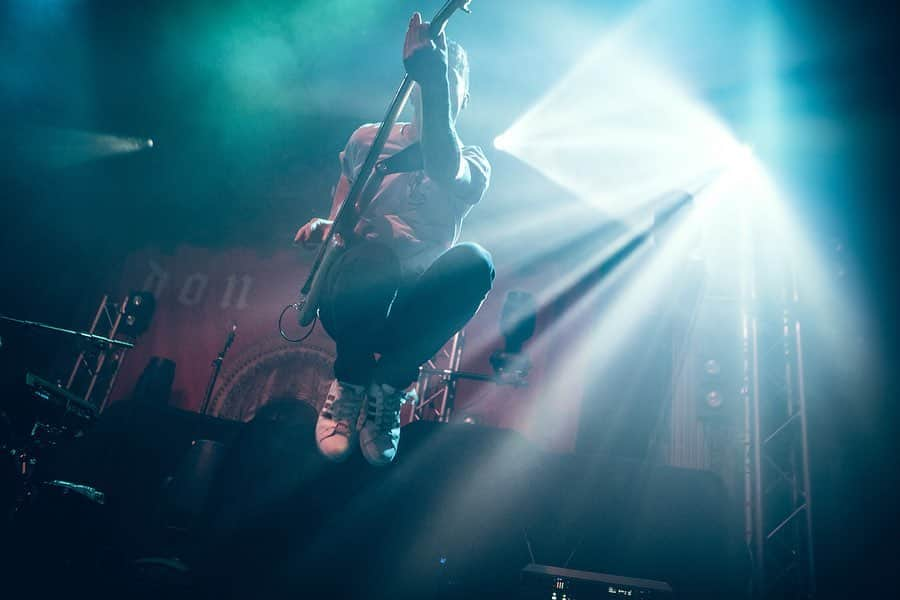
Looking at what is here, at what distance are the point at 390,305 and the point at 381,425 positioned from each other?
0.51m

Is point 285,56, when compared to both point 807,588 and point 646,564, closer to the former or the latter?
point 646,564

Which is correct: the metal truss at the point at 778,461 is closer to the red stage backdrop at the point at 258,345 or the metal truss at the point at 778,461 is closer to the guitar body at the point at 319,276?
the red stage backdrop at the point at 258,345

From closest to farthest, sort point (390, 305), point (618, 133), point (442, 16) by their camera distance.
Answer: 1. point (442, 16)
2. point (390, 305)
3. point (618, 133)

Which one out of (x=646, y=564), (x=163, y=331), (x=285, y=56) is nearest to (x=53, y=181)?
(x=163, y=331)

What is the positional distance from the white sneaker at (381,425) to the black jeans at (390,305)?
0.05 metres

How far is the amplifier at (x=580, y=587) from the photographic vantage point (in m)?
1.69

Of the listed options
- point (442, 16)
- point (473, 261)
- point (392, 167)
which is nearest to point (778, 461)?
point (473, 261)

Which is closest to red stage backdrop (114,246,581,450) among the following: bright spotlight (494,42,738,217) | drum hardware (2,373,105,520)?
bright spotlight (494,42,738,217)

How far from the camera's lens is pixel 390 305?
2023mm

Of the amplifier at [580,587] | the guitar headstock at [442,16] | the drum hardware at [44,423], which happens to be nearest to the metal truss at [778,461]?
the amplifier at [580,587]

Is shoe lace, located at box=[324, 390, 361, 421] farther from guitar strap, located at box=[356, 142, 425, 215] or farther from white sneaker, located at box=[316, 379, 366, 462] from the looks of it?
guitar strap, located at box=[356, 142, 425, 215]

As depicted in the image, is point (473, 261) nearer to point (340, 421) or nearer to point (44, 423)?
point (340, 421)

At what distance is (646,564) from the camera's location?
1.92 meters

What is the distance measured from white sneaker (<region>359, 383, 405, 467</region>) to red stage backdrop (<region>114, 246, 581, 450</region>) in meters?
4.29
